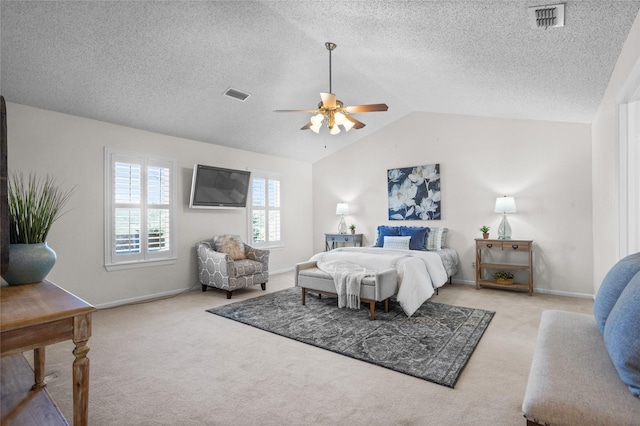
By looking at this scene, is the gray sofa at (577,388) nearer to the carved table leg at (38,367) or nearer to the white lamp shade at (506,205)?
the carved table leg at (38,367)

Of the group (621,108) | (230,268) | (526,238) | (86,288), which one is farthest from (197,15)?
(526,238)

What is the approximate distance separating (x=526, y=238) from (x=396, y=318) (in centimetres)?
281

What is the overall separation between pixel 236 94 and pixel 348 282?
2910mm

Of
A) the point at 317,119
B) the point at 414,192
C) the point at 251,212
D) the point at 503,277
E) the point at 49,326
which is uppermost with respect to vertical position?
the point at 317,119

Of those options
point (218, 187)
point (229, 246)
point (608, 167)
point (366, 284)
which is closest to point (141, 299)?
point (229, 246)

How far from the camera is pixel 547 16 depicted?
226 centimetres

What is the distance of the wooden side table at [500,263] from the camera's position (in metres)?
4.76

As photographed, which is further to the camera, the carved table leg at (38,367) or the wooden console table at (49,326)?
the carved table leg at (38,367)

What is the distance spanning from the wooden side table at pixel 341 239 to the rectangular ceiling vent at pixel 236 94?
10.8ft

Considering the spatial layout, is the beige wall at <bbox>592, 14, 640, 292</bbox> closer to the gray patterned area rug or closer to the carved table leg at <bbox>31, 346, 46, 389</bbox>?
the gray patterned area rug

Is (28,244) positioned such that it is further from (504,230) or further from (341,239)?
(504,230)

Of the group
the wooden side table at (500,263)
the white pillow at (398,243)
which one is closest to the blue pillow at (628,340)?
the wooden side table at (500,263)

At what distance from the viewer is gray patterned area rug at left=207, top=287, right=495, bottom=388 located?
8.67ft

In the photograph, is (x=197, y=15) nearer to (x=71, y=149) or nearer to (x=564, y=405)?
(x=71, y=149)
